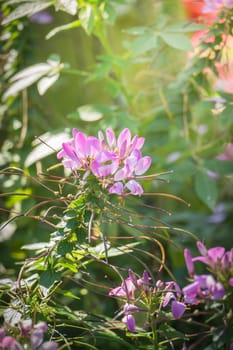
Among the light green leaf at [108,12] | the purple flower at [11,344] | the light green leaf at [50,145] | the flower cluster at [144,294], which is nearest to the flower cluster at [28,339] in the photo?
the purple flower at [11,344]

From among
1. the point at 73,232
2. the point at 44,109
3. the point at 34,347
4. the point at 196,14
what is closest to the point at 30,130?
the point at 44,109

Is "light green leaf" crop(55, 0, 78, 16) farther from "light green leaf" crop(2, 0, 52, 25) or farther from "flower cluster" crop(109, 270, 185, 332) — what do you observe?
"flower cluster" crop(109, 270, 185, 332)

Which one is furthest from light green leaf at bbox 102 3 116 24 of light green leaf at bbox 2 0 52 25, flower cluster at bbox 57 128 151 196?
flower cluster at bbox 57 128 151 196

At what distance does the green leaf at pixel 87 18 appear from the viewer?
3.25 feet

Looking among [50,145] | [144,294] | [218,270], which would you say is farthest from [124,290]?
[50,145]

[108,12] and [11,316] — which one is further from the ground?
Result: [108,12]

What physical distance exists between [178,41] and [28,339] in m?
0.66

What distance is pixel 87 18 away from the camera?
3.29 ft

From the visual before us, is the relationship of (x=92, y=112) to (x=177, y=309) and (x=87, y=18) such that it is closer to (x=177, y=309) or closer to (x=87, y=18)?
(x=87, y=18)

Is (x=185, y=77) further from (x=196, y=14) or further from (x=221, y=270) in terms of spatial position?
(x=196, y=14)

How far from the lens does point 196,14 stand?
212 centimetres

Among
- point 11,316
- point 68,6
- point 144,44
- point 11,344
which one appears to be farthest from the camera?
point 144,44

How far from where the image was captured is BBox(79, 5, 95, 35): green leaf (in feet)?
3.25

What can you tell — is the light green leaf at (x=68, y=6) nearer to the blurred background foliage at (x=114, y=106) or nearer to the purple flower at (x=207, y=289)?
the blurred background foliage at (x=114, y=106)
